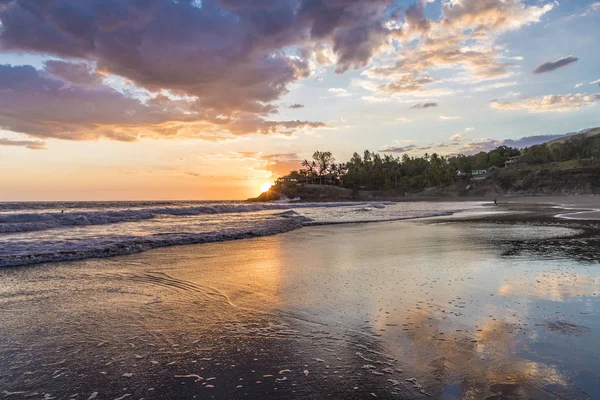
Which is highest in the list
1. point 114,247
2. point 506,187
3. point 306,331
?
point 114,247

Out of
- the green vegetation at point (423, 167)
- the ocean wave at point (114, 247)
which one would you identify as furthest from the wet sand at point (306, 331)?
the green vegetation at point (423, 167)

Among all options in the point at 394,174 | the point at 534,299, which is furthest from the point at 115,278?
the point at 394,174

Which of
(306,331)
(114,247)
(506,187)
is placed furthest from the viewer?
(506,187)

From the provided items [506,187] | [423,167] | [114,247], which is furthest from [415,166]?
[114,247]

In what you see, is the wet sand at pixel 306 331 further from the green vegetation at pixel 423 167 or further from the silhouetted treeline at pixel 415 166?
the silhouetted treeline at pixel 415 166

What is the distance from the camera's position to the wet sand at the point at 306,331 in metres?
3.12

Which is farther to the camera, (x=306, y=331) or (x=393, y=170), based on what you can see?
(x=393, y=170)

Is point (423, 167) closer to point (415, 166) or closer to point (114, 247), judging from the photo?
point (415, 166)

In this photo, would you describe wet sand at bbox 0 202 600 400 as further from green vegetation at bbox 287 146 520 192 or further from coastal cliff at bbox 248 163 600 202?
green vegetation at bbox 287 146 520 192

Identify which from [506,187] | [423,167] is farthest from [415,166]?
[506,187]

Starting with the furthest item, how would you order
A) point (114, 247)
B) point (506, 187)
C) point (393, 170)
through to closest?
point (393, 170) → point (506, 187) → point (114, 247)

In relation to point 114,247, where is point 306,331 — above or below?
below

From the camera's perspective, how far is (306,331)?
4.44 m

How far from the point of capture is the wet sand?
3.12 m
